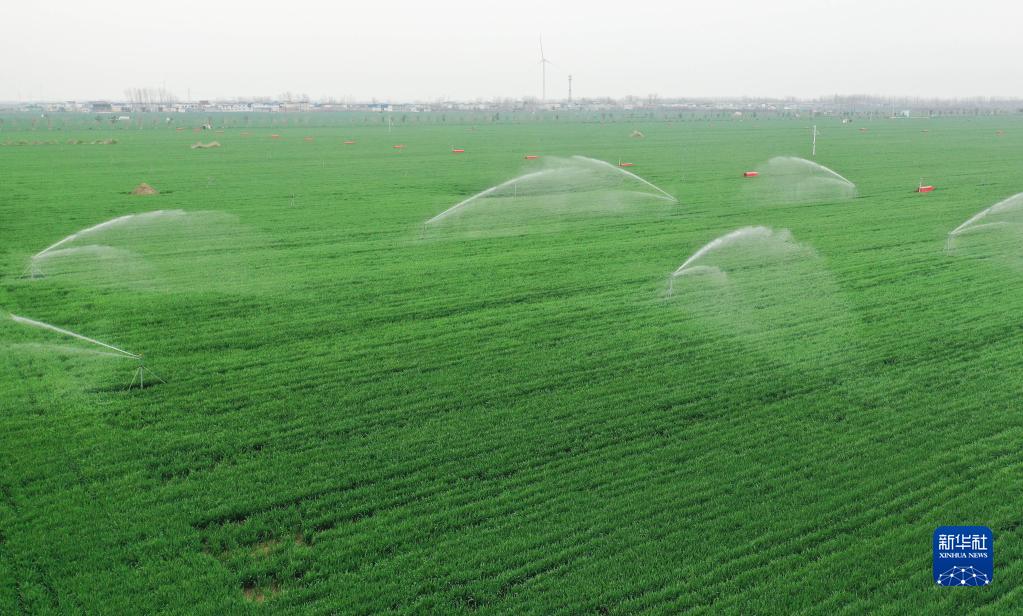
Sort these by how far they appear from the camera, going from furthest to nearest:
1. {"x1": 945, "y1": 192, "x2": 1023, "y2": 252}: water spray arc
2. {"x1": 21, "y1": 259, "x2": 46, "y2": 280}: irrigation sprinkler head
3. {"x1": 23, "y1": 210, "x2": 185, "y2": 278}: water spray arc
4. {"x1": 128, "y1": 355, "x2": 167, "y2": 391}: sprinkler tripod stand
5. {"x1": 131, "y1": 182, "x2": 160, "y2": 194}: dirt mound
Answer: {"x1": 131, "y1": 182, "x2": 160, "y2": 194}: dirt mound < {"x1": 945, "y1": 192, "x2": 1023, "y2": 252}: water spray arc < {"x1": 23, "y1": 210, "x2": 185, "y2": 278}: water spray arc < {"x1": 21, "y1": 259, "x2": 46, "y2": 280}: irrigation sprinkler head < {"x1": 128, "y1": 355, "x2": 167, "y2": 391}: sprinkler tripod stand

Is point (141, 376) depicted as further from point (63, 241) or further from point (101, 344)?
point (63, 241)

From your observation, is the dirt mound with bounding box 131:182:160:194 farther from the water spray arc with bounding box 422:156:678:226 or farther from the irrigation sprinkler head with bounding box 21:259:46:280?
the irrigation sprinkler head with bounding box 21:259:46:280

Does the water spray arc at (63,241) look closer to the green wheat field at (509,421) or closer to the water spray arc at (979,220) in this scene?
the green wheat field at (509,421)

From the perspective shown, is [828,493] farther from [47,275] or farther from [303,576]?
[47,275]

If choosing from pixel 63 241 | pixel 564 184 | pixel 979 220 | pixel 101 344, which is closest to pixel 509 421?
pixel 101 344

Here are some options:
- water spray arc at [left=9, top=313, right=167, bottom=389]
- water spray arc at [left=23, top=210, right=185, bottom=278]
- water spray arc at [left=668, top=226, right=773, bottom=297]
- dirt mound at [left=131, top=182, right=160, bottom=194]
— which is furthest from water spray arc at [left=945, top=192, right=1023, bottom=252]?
dirt mound at [left=131, top=182, right=160, bottom=194]

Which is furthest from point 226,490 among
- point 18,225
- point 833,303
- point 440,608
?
point 18,225

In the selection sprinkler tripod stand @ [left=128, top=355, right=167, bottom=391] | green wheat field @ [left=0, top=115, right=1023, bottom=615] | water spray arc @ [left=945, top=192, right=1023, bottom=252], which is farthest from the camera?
water spray arc @ [left=945, top=192, right=1023, bottom=252]

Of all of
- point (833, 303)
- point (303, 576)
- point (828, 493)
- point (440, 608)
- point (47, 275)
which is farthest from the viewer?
point (47, 275)
